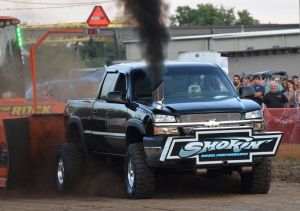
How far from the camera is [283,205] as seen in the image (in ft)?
36.3

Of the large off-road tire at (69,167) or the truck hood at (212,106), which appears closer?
the truck hood at (212,106)

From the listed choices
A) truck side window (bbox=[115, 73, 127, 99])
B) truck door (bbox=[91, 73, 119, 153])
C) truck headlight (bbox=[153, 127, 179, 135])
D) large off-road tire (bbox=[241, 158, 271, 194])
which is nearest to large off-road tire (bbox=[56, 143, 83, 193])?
truck door (bbox=[91, 73, 119, 153])

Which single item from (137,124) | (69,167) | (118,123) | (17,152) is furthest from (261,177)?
(17,152)

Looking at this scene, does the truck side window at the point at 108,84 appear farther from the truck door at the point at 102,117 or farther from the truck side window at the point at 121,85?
the truck side window at the point at 121,85

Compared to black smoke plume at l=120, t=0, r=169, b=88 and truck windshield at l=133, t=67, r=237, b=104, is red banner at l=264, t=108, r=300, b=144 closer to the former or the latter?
truck windshield at l=133, t=67, r=237, b=104

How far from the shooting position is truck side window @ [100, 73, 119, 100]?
44.9 ft

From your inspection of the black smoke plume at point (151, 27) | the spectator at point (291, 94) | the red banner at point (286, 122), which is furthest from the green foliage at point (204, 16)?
the black smoke plume at point (151, 27)

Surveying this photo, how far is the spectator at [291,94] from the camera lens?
1947cm

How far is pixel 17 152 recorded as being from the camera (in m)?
14.0

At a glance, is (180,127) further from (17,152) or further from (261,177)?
(17,152)

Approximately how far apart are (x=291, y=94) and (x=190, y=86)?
24.4 ft

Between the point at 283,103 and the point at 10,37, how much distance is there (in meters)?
5.86

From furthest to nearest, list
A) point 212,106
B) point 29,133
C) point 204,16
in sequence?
point 204,16
point 29,133
point 212,106

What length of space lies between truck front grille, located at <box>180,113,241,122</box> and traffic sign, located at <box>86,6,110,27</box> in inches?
269
